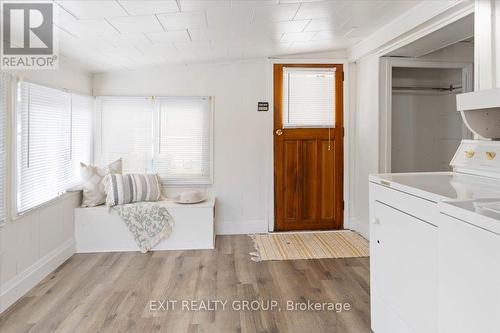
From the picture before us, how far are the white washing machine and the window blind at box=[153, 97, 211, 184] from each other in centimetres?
258

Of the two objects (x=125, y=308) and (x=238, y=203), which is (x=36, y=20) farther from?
(x=238, y=203)

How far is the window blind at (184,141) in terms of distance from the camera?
4070 millimetres

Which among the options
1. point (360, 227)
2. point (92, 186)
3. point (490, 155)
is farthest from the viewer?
point (360, 227)

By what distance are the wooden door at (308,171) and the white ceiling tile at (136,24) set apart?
194 centimetres

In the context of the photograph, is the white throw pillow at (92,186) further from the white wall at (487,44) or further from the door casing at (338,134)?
the white wall at (487,44)

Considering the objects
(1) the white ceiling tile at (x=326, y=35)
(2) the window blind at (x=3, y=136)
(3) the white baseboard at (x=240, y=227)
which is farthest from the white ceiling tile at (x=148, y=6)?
(3) the white baseboard at (x=240, y=227)

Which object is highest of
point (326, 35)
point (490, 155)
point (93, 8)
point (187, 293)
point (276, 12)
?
point (326, 35)

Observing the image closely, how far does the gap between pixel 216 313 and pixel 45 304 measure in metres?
1.28

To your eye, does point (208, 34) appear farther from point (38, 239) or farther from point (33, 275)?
point (33, 275)

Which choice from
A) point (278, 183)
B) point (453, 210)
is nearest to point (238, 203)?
point (278, 183)

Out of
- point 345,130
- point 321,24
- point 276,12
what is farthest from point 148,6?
point 345,130

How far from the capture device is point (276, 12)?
257cm

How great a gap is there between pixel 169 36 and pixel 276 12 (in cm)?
99

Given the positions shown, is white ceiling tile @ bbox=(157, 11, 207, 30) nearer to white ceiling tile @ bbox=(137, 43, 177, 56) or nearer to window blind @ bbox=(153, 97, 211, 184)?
white ceiling tile @ bbox=(137, 43, 177, 56)
